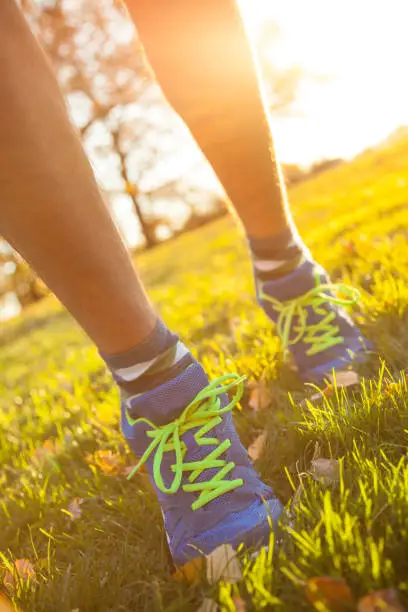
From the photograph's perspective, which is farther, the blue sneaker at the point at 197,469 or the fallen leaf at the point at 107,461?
the fallen leaf at the point at 107,461

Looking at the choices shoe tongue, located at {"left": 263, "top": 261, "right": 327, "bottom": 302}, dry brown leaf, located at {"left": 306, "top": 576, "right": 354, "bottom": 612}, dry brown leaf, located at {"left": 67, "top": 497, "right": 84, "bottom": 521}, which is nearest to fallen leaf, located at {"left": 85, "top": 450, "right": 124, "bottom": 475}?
dry brown leaf, located at {"left": 67, "top": 497, "right": 84, "bottom": 521}

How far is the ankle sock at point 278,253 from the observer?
5.32 feet

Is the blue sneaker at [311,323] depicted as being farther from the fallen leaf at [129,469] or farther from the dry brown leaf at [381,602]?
the dry brown leaf at [381,602]

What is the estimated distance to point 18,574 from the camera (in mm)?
1144

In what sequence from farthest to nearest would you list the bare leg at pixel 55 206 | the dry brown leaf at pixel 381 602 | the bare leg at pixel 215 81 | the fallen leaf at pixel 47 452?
the fallen leaf at pixel 47 452 → the bare leg at pixel 215 81 → the bare leg at pixel 55 206 → the dry brown leaf at pixel 381 602

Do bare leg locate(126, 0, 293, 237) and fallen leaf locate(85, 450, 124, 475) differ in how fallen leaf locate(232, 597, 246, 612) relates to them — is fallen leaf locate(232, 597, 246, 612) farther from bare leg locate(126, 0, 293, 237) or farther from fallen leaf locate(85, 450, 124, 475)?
bare leg locate(126, 0, 293, 237)

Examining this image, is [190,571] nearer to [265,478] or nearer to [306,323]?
[265,478]

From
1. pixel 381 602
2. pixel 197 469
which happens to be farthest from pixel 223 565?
pixel 381 602

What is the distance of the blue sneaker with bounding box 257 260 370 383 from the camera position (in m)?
1.58

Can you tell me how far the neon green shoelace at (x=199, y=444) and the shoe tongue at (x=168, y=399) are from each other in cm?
1

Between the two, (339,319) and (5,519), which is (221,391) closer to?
(339,319)

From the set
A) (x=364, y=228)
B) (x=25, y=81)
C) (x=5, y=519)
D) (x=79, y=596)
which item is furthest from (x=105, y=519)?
(x=364, y=228)

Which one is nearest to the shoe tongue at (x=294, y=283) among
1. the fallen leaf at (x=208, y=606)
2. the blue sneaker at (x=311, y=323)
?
the blue sneaker at (x=311, y=323)

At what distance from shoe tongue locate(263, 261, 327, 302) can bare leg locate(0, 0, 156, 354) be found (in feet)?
2.03
